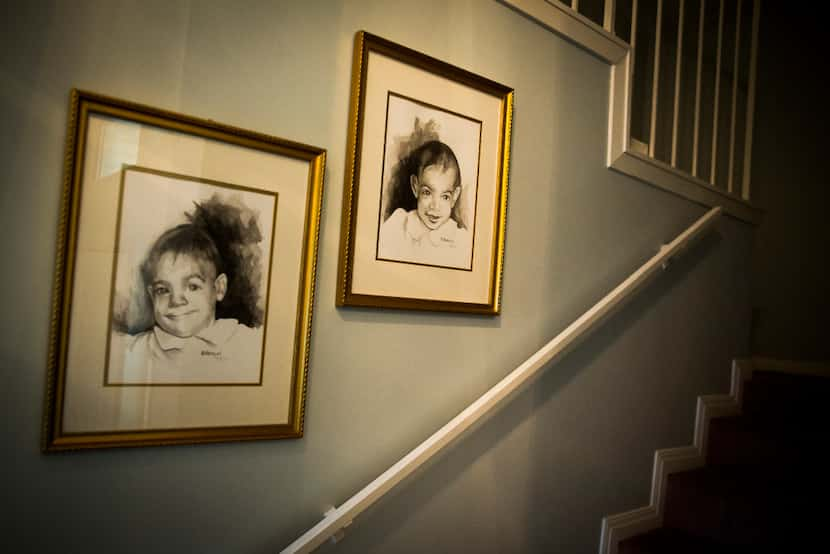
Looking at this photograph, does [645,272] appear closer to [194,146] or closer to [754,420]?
[754,420]

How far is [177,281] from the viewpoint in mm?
1218

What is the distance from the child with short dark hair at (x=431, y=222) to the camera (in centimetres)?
157

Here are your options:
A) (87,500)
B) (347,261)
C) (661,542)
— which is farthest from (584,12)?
(87,500)

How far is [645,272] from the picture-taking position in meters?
2.22

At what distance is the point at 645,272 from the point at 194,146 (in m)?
1.67

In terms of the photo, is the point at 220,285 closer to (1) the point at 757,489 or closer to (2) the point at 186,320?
(2) the point at 186,320

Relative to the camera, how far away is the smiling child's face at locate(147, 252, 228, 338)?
3.93 feet

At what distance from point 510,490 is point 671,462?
3.34ft

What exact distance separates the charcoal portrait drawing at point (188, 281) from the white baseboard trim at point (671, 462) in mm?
1593

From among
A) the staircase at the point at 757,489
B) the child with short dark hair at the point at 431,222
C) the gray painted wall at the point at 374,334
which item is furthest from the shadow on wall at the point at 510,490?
the child with short dark hair at the point at 431,222

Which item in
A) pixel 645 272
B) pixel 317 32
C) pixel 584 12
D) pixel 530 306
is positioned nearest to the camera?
pixel 317 32

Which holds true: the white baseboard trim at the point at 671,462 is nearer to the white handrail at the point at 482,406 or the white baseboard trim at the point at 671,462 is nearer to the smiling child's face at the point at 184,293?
the white handrail at the point at 482,406

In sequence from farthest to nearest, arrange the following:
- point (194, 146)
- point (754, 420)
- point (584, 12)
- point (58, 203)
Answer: point (754, 420)
point (584, 12)
point (194, 146)
point (58, 203)

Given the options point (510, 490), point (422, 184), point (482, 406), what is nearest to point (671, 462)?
point (510, 490)
